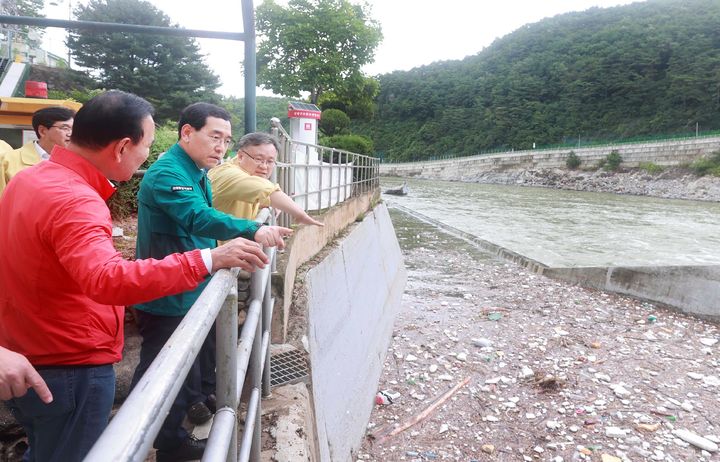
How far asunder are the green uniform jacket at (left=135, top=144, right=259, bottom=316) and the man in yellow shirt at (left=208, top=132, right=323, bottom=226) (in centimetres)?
37

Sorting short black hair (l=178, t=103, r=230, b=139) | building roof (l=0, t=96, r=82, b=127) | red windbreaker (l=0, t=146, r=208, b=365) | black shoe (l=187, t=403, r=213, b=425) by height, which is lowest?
black shoe (l=187, t=403, r=213, b=425)

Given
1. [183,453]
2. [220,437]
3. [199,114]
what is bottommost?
[183,453]

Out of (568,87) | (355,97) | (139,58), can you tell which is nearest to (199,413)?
(139,58)

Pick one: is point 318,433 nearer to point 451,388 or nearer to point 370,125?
point 451,388

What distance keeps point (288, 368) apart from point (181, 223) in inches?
65.2

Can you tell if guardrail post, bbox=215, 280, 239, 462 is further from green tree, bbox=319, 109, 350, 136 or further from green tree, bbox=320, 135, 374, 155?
green tree, bbox=319, 109, 350, 136

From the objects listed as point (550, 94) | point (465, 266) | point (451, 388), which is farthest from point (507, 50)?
point (451, 388)

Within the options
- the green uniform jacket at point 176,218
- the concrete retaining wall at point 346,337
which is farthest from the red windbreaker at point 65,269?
the concrete retaining wall at point 346,337

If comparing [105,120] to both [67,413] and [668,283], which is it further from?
[668,283]

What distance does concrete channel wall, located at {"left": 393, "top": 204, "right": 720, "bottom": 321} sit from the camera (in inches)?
302

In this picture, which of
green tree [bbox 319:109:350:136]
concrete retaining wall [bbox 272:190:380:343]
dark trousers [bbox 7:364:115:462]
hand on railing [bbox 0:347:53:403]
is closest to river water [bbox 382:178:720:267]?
green tree [bbox 319:109:350:136]

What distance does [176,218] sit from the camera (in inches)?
70.7

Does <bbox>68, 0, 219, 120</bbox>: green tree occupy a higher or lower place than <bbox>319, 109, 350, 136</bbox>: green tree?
higher

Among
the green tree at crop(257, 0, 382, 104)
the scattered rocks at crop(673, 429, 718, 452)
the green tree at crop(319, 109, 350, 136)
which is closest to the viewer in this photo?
the scattered rocks at crop(673, 429, 718, 452)
